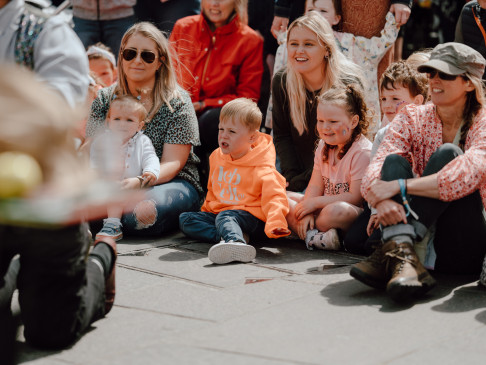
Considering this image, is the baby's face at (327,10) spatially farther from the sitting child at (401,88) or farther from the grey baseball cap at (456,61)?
the grey baseball cap at (456,61)

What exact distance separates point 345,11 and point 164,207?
211 cm

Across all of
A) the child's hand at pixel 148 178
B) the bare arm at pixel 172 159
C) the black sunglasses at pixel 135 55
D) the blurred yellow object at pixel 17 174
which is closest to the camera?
the blurred yellow object at pixel 17 174

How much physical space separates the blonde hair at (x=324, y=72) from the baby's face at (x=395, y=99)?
0.29 metres

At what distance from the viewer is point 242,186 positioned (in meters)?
4.96

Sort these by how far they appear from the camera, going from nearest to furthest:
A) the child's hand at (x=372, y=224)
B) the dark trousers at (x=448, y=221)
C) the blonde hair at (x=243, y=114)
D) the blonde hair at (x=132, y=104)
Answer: the dark trousers at (x=448, y=221), the child's hand at (x=372, y=224), the blonde hair at (x=243, y=114), the blonde hair at (x=132, y=104)

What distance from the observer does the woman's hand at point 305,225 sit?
191 inches

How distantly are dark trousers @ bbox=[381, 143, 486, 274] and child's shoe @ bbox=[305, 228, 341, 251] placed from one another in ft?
2.72

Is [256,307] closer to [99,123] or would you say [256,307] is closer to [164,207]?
[164,207]

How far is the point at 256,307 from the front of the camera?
3533mm

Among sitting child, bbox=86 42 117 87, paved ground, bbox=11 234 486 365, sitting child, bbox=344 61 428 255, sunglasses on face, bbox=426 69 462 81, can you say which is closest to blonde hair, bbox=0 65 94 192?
paved ground, bbox=11 234 486 365

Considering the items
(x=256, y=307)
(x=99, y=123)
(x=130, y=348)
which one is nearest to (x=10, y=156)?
(x=130, y=348)

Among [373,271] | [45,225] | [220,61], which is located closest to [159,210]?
[220,61]

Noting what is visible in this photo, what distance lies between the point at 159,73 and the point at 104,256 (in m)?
2.40

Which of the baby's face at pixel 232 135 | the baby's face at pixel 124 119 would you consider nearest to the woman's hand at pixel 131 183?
the baby's face at pixel 124 119
